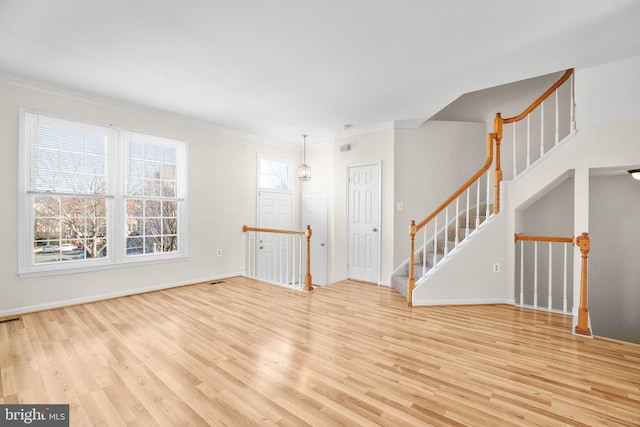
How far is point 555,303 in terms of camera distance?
4.66 metres

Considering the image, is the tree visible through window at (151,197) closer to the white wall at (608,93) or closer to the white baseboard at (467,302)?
the white baseboard at (467,302)

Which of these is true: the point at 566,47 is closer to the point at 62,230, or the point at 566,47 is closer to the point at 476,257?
the point at 476,257

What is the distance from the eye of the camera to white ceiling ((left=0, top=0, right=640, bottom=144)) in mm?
2342

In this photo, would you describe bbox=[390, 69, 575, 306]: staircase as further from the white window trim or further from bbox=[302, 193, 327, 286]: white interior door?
the white window trim

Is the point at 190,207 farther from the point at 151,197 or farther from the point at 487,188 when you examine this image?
the point at 487,188

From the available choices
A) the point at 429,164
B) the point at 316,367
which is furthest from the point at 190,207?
the point at 429,164

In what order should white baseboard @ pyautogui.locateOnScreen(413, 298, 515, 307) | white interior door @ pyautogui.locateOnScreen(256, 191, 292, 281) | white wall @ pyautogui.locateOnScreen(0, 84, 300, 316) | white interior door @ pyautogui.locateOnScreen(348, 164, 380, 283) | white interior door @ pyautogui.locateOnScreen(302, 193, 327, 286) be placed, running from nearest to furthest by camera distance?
white wall @ pyautogui.locateOnScreen(0, 84, 300, 316) → white baseboard @ pyautogui.locateOnScreen(413, 298, 515, 307) → white interior door @ pyautogui.locateOnScreen(348, 164, 380, 283) → white interior door @ pyautogui.locateOnScreen(256, 191, 292, 281) → white interior door @ pyautogui.locateOnScreen(302, 193, 327, 286)

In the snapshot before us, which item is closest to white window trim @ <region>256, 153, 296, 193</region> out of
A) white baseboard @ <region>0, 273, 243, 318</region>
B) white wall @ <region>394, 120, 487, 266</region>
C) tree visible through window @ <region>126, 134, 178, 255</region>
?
tree visible through window @ <region>126, 134, 178, 255</region>

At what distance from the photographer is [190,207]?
5.07 metres

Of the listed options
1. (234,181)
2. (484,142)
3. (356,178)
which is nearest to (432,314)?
(356,178)

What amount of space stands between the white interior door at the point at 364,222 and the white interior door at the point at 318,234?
0.68m

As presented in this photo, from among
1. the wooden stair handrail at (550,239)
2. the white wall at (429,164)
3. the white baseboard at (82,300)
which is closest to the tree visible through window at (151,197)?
the white baseboard at (82,300)

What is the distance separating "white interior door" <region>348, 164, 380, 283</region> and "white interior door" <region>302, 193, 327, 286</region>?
2.22 feet
